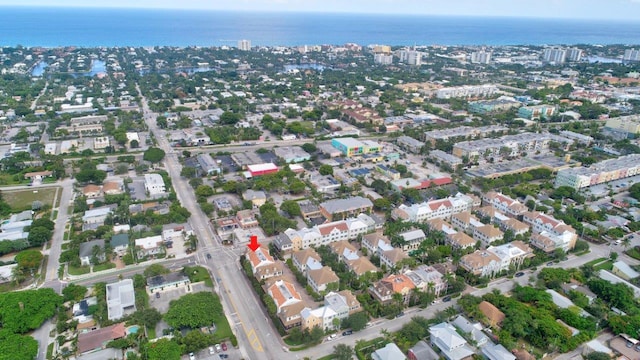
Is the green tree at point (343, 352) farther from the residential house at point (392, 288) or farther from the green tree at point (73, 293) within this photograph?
the green tree at point (73, 293)

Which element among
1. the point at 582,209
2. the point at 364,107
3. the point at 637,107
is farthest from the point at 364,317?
the point at 637,107

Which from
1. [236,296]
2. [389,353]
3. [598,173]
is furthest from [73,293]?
[598,173]

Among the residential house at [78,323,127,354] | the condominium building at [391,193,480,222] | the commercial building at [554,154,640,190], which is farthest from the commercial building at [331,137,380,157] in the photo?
the residential house at [78,323,127,354]

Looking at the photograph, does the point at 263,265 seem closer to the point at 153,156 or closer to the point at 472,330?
the point at 472,330

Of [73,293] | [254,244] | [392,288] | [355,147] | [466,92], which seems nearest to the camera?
[73,293]

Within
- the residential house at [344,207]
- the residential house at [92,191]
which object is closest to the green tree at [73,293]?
the residential house at [92,191]

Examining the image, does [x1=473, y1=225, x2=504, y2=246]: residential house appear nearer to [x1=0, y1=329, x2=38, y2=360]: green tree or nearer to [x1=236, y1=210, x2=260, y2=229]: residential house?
[x1=236, y1=210, x2=260, y2=229]: residential house
